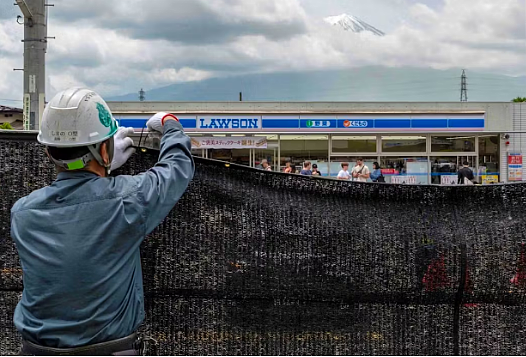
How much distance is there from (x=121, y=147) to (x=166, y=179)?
60 cm

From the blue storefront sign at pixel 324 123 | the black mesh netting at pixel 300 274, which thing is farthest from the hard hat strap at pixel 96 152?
the blue storefront sign at pixel 324 123

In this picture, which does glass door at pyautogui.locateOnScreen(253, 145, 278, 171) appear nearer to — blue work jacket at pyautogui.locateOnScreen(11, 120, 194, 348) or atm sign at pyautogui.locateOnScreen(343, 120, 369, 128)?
atm sign at pyautogui.locateOnScreen(343, 120, 369, 128)

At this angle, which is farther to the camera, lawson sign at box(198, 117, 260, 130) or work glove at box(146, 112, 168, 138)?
lawson sign at box(198, 117, 260, 130)

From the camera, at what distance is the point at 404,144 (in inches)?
1064

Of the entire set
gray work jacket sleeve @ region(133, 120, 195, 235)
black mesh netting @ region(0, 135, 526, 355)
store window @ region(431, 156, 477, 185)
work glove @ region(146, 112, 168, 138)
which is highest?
store window @ region(431, 156, 477, 185)

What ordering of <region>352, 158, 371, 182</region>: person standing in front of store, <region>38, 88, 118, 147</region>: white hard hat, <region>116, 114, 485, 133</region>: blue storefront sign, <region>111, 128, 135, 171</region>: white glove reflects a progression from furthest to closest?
<region>116, 114, 485, 133</region>: blue storefront sign < <region>352, 158, 371, 182</region>: person standing in front of store < <region>111, 128, 135, 171</region>: white glove < <region>38, 88, 118, 147</region>: white hard hat

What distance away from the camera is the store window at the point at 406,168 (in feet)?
86.3

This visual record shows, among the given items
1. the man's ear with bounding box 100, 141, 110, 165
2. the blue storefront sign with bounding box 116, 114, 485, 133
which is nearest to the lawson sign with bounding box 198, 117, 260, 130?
the blue storefront sign with bounding box 116, 114, 485, 133

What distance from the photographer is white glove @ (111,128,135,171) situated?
2434mm

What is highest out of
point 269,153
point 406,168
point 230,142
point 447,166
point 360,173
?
point 230,142

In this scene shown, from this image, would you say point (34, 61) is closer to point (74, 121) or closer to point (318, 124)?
point (74, 121)

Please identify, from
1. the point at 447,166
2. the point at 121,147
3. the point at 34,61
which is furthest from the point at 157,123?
the point at 447,166

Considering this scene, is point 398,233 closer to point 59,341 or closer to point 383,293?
point 383,293

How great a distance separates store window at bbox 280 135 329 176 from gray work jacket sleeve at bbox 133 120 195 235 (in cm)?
2458
